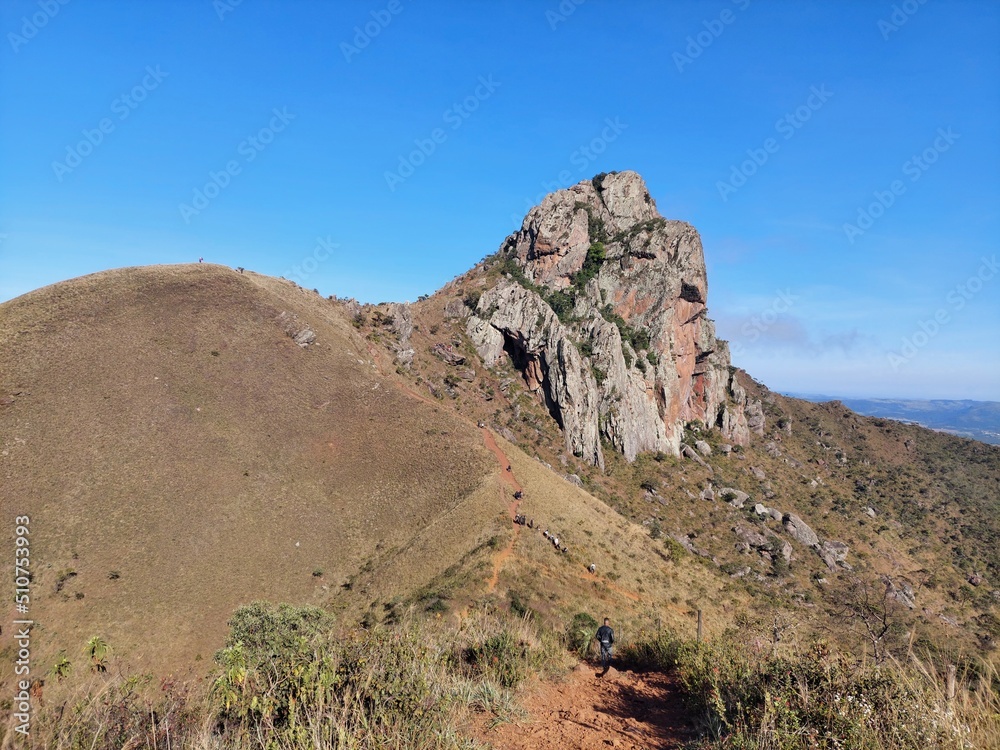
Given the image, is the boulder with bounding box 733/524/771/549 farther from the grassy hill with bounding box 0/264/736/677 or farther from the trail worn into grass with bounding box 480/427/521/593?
the trail worn into grass with bounding box 480/427/521/593

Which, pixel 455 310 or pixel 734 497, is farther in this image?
pixel 455 310

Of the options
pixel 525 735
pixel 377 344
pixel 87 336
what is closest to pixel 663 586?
pixel 525 735

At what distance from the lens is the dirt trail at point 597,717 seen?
767 cm

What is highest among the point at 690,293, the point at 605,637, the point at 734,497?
the point at 690,293

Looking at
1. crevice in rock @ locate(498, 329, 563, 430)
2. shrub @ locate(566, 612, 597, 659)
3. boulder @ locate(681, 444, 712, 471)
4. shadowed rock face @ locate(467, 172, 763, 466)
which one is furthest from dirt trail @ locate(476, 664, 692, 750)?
boulder @ locate(681, 444, 712, 471)

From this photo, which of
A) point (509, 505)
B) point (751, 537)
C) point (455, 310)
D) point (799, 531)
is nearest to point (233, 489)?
point (509, 505)

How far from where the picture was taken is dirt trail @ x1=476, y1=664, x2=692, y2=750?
7672mm

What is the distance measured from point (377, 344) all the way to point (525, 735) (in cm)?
5349

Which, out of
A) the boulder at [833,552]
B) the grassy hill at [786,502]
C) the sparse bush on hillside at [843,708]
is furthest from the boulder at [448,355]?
the sparse bush on hillside at [843,708]

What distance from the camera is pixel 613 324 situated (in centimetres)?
7569

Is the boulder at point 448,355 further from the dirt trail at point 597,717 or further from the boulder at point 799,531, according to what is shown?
the dirt trail at point 597,717

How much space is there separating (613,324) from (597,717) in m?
70.3

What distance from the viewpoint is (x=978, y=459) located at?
307ft

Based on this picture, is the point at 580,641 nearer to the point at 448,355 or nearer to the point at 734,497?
the point at 448,355
